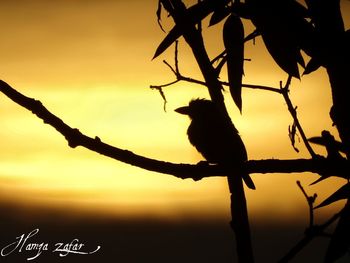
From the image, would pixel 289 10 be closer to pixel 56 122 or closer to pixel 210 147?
pixel 56 122

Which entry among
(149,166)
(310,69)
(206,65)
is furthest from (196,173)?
(310,69)

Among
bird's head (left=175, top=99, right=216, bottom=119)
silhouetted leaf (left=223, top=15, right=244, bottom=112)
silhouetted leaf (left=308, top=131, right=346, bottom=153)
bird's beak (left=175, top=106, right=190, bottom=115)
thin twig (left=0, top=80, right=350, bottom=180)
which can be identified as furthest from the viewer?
bird's beak (left=175, top=106, right=190, bottom=115)

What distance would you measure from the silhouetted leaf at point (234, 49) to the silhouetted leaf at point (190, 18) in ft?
0.50

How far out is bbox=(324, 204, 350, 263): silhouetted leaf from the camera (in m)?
1.60

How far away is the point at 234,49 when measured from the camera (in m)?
1.96

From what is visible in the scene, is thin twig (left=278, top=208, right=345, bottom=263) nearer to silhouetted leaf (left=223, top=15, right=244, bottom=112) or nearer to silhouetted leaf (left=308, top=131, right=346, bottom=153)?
silhouetted leaf (left=308, top=131, right=346, bottom=153)

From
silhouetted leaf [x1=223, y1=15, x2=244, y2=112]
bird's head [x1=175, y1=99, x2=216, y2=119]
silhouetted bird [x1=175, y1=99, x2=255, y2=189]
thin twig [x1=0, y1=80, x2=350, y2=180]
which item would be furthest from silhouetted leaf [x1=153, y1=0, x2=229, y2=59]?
bird's head [x1=175, y1=99, x2=216, y2=119]

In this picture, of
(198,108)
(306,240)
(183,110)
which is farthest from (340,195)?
(183,110)

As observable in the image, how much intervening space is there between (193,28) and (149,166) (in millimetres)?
577

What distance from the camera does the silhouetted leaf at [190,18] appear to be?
1794 mm

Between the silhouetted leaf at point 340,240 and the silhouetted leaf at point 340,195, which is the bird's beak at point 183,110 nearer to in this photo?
the silhouetted leaf at point 340,195

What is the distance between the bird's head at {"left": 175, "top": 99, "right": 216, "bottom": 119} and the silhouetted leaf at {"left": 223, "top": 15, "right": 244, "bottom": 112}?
161 inches

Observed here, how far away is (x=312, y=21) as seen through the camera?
5.97ft

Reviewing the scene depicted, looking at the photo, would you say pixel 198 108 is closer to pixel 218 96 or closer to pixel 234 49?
pixel 234 49
